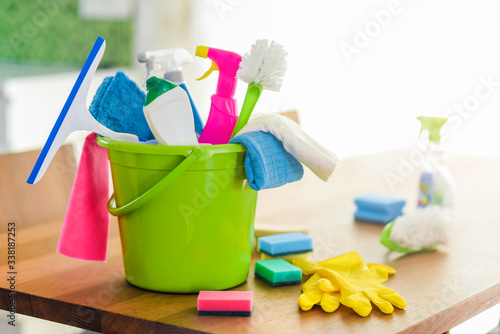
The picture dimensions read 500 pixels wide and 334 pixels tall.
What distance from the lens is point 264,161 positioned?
679mm

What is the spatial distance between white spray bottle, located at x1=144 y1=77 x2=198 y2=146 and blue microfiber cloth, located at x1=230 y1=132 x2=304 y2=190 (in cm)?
6

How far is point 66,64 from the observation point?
2.96 meters

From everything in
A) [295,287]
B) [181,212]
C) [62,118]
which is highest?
[62,118]

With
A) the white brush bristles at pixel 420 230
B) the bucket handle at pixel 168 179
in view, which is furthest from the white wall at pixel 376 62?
the bucket handle at pixel 168 179

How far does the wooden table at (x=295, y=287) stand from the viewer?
635mm

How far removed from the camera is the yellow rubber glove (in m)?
0.67

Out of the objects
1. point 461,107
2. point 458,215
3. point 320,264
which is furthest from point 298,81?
point 320,264

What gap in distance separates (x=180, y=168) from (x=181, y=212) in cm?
6

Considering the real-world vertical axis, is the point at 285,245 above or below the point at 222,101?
below

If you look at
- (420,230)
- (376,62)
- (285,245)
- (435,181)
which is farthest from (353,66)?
(285,245)

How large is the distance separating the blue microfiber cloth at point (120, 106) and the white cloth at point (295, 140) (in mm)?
140

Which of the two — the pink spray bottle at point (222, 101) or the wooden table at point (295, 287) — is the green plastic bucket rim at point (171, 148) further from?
the wooden table at point (295, 287)

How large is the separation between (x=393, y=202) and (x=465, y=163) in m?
0.56

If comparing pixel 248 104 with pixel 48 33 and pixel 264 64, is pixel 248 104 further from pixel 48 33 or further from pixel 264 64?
pixel 48 33
